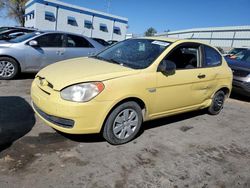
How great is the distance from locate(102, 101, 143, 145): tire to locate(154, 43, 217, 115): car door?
1.45 ft

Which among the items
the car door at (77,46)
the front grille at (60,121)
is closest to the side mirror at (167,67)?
the front grille at (60,121)

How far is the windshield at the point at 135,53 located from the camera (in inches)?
171

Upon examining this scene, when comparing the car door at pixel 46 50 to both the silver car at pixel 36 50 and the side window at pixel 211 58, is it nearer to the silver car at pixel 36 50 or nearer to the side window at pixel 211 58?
the silver car at pixel 36 50

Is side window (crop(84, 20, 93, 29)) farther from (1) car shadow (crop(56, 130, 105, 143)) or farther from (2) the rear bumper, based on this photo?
(1) car shadow (crop(56, 130, 105, 143))

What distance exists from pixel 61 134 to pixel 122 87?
1.28 meters

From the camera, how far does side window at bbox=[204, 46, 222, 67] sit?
5.35m

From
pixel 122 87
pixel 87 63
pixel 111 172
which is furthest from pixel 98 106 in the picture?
pixel 87 63

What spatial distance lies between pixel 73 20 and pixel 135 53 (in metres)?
36.2

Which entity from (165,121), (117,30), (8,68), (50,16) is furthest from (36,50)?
(117,30)

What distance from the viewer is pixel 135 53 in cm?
473

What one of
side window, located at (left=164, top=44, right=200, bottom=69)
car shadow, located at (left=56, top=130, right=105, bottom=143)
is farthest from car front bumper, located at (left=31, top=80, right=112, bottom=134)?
side window, located at (left=164, top=44, right=200, bottom=69)

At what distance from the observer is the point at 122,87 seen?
12.4ft

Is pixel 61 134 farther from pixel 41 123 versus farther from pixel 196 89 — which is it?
pixel 196 89

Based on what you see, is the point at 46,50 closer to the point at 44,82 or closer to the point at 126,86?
the point at 44,82
